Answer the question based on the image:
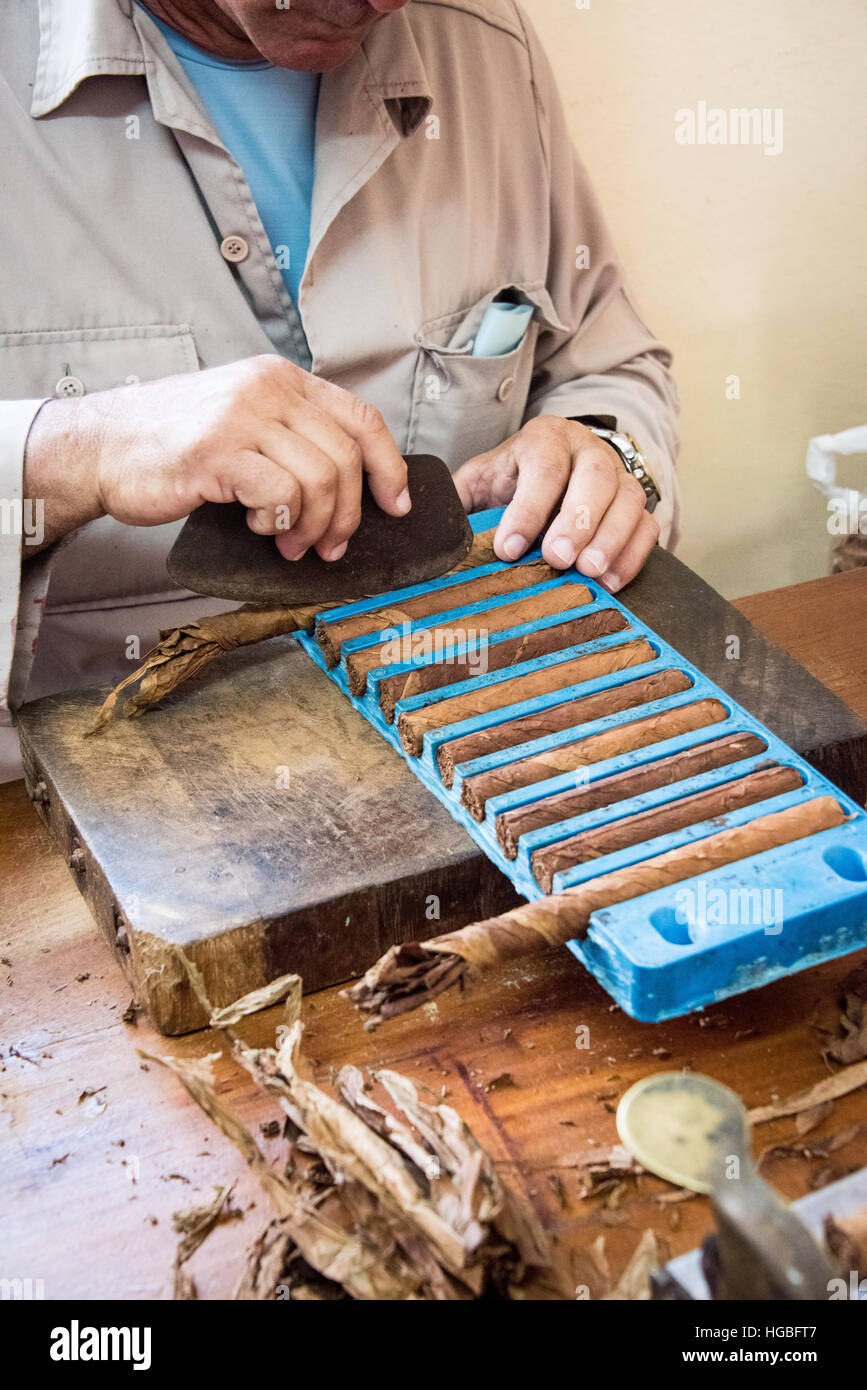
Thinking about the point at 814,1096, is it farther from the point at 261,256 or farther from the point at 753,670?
the point at 261,256

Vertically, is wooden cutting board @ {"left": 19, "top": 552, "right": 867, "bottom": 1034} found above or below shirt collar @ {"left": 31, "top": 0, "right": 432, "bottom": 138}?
below

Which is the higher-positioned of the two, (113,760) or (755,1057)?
(113,760)

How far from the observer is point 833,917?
1009 millimetres

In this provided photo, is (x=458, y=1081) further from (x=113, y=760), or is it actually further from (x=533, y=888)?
(x=113, y=760)

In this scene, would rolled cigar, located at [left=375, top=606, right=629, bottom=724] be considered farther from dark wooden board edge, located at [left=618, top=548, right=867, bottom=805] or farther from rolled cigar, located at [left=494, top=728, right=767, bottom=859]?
rolled cigar, located at [left=494, top=728, right=767, bottom=859]

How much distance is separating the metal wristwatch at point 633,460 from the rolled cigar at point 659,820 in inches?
29.0

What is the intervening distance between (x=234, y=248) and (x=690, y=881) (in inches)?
44.8

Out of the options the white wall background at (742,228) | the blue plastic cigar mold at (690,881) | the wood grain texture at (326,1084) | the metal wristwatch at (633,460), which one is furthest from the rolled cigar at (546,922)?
the white wall background at (742,228)

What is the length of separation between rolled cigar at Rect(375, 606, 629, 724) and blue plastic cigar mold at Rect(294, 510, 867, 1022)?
0.02 m

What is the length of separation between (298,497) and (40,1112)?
69 cm

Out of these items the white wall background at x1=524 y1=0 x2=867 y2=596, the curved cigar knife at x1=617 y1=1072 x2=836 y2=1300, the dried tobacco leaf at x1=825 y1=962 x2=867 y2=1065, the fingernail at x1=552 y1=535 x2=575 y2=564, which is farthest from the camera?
the white wall background at x1=524 y1=0 x2=867 y2=596

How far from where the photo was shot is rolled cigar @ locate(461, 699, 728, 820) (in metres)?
1.17

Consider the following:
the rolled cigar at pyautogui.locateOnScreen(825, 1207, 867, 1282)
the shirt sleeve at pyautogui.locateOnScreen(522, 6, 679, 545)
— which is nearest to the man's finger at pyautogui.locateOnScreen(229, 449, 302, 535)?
the shirt sleeve at pyautogui.locateOnScreen(522, 6, 679, 545)
